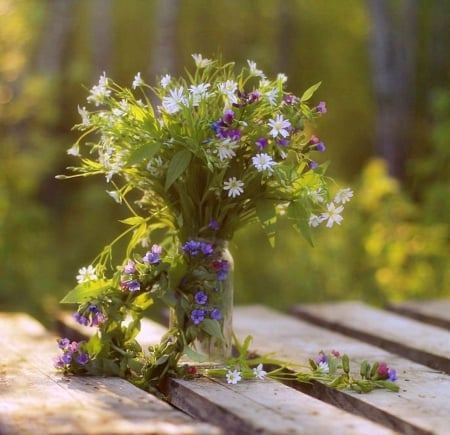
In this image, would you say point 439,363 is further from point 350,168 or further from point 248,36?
point 248,36

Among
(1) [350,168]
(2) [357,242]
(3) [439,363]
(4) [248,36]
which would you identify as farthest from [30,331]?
(4) [248,36]

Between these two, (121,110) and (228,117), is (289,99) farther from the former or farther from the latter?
(121,110)

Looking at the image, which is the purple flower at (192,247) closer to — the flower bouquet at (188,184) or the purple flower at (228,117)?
the flower bouquet at (188,184)

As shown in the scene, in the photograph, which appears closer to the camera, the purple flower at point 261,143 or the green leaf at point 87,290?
the purple flower at point 261,143

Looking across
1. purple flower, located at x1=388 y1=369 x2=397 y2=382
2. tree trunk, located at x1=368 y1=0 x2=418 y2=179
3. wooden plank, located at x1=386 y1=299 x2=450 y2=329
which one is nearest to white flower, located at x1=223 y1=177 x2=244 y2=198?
purple flower, located at x1=388 y1=369 x2=397 y2=382

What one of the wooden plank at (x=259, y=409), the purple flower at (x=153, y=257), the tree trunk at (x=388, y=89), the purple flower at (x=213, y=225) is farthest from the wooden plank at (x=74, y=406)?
the tree trunk at (x=388, y=89)

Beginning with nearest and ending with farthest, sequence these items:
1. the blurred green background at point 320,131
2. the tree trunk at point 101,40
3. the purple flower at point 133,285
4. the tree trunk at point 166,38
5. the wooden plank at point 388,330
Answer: the purple flower at point 133,285
the wooden plank at point 388,330
the blurred green background at point 320,131
the tree trunk at point 166,38
the tree trunk at point 101,40

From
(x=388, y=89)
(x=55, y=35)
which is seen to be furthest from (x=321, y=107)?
(x=55, y=35)
